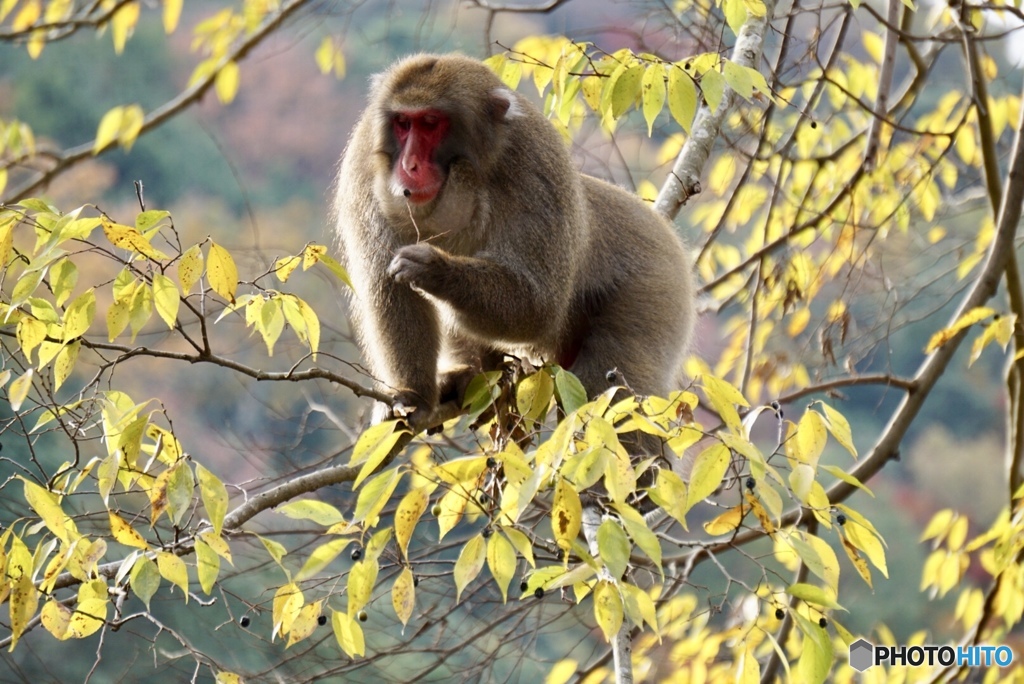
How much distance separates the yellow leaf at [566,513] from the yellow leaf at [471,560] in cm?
20

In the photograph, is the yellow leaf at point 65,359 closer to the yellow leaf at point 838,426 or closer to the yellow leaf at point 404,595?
the yellow leaf at point 404,595

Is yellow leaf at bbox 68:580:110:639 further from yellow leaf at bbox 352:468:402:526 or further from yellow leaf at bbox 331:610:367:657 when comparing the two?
yellow leaf at bbox 352:468:402:526

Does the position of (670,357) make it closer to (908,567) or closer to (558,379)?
(558,379)

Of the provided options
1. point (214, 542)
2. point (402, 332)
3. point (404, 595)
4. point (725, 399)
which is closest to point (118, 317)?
point (214, 542)

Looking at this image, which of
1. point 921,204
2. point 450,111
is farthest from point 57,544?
point 921,204

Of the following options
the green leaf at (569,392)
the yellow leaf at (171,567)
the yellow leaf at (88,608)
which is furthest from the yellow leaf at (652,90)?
the yellow leaf at (88,608)

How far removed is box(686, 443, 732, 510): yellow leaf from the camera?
2.27m

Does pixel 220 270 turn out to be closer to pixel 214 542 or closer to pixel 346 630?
pixel 214 542

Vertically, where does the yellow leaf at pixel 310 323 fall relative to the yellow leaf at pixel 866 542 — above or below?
above

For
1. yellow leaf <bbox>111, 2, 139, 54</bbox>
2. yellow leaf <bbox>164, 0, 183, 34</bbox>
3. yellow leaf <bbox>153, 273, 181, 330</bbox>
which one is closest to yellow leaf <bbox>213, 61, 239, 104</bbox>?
yellow leaf <bbox>164, 0, 183, 34</bbox>

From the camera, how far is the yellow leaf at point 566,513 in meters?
2.28

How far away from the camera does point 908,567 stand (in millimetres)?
16391

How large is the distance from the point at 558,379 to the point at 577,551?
687mm

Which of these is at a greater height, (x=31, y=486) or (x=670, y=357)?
(x=31, y=486)
